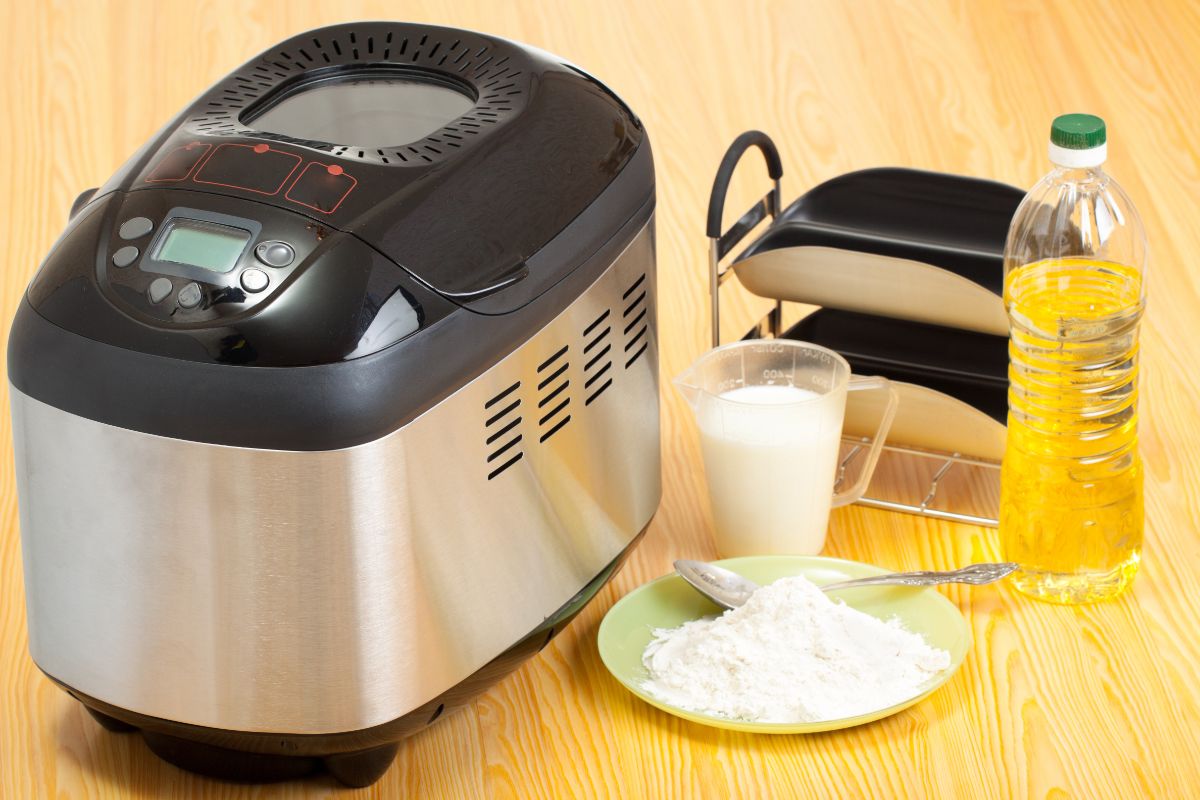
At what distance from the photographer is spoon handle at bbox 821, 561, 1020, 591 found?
96 centimetres

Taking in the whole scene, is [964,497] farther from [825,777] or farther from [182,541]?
[182,541]

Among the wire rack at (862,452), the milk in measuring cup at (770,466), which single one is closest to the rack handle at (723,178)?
the wire rack at (862,452)

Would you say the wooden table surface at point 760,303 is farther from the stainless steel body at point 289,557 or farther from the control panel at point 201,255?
the control panel at point 201,255

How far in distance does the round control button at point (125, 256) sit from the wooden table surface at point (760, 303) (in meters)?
0.28

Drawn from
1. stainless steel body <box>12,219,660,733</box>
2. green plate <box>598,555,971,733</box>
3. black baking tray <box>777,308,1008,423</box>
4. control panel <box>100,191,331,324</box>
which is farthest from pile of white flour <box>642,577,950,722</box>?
control panel <box>100,191,331,324</box>

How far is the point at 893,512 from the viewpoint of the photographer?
110 centimetres

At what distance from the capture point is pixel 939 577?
959mm

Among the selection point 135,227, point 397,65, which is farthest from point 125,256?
point 397,65

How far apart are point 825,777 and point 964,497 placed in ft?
1.05

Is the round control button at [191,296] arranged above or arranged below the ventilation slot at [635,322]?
above

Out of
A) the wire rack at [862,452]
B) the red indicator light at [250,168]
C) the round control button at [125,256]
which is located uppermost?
the red indicator light at [250,168]

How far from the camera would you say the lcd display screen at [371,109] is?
902mm

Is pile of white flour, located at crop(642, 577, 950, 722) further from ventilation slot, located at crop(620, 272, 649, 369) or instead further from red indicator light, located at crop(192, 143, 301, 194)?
red indicator light, located at crop(192, 143, 301, 194)

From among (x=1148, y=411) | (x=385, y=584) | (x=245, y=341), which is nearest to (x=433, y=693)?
(x=385, y=584)
